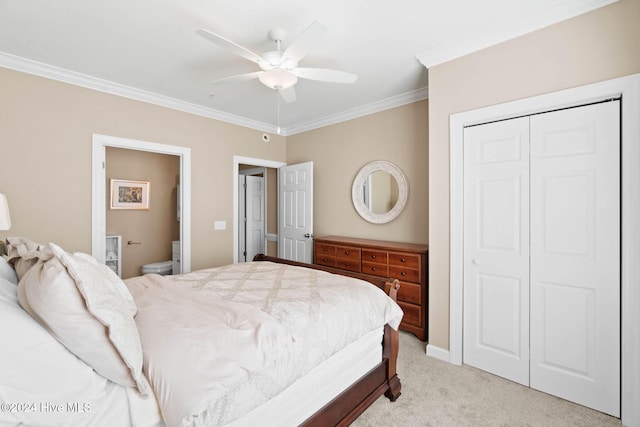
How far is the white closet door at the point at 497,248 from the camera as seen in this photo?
7.36 ft

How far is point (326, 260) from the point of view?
3854mm

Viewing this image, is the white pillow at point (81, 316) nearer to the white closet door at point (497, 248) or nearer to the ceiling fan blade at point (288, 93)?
the ceiling fan blade at point (288, 93)

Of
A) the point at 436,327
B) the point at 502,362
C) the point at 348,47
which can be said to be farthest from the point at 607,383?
the point at 348,47

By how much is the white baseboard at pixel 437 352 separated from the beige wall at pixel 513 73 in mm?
56

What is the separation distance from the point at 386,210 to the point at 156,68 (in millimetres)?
2928

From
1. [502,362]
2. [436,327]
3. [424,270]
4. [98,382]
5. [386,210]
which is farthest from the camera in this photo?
[386,210]

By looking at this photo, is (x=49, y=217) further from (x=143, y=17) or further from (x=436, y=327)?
(x=436, y=327)

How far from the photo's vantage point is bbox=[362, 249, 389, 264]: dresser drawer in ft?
10.6

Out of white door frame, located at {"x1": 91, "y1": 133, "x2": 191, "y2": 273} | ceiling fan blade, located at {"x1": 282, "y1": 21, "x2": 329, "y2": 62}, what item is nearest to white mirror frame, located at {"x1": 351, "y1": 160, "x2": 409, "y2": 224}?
ceiling fan blade, located at {"x1": 282, "y1": 21, "x2": 329, "y2": 62}

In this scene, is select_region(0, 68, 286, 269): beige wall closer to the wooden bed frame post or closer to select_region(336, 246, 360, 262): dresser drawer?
select_region(336, 246, 360, 262): dresser drawer

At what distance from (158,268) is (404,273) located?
151 inches

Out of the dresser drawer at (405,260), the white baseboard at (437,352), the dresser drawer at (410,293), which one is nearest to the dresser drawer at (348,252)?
the dresser drawer at (405,260)

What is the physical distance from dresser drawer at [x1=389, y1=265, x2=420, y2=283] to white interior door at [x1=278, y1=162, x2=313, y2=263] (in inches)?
56.3

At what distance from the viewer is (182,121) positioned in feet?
12.3
